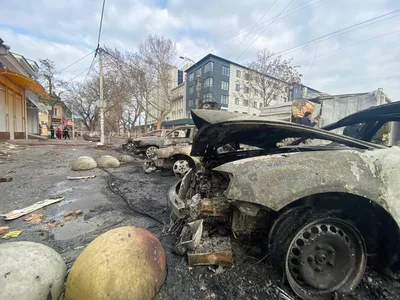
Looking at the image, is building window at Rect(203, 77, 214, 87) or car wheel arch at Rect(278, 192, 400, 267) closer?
car wheel arch at Rect(278, 192, 400, 267)

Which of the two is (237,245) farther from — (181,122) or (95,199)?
(181,122)

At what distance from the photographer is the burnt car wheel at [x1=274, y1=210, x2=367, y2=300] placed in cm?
164

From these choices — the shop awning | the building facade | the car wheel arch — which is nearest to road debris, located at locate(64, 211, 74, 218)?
the car wheel arch

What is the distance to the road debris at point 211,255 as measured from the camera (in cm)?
187

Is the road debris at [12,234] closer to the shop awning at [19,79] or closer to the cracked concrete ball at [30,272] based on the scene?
the cracked concrete ball at [30,272]

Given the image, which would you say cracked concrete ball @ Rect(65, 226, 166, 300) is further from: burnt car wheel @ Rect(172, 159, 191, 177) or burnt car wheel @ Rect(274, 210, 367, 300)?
burnt car wheel @ Rect(172, 159, 191, 177)

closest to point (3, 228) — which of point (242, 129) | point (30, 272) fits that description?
point (30, 272)

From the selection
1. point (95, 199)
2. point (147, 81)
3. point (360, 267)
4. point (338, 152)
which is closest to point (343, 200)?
point (338, 152)

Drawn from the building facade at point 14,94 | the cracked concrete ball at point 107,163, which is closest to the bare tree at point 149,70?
the building facade at point 14,94

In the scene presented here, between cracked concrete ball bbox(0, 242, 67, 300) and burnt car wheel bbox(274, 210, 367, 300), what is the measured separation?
5.87 feet

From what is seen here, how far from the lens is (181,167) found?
20.5 ft

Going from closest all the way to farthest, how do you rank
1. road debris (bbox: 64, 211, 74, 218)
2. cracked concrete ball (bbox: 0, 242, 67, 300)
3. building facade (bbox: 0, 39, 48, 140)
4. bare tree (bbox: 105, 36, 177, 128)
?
cracked concrete ball (bbox: 0, 242, 67, 300) < road debris (bbox: 64, 211, 74, 218) < building facade (bbox: 0, 39, 48, 140) < bare tree (bbox: 105, 36, 177, 128)

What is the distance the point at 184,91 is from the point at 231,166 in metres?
44.7

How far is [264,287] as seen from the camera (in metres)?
1.76
